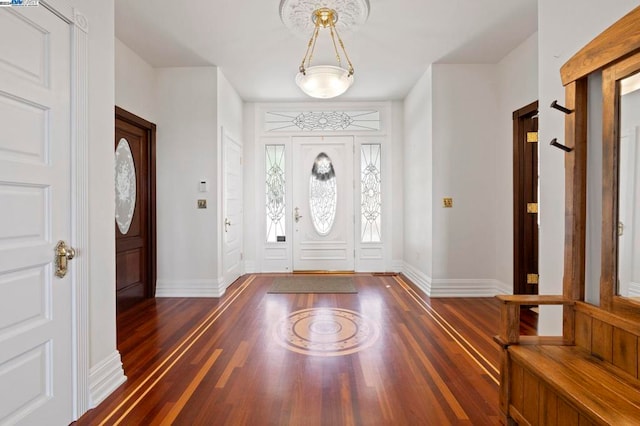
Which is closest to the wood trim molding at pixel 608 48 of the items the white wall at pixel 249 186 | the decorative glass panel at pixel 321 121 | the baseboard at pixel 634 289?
the baseboard at pixel 634 289

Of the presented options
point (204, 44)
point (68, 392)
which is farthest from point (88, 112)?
point (204, 44)

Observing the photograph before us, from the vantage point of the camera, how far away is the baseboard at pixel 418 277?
4509mm

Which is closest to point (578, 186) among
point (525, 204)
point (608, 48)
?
point (608, 48)

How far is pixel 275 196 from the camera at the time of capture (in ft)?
→ 19.7

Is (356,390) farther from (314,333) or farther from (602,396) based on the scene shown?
(602,396)

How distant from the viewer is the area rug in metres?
4.69

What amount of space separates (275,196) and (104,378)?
13.7ft

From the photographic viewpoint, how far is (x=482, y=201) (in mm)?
4434

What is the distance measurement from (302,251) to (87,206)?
13.9ft

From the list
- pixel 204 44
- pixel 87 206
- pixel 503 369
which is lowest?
pixel 503 369

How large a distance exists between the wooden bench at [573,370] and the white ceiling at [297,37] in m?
2.82

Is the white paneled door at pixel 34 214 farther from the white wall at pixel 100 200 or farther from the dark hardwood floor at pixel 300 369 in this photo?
the dark hardwood floor at pixel 300 369

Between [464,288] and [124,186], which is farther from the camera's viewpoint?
[464,288]

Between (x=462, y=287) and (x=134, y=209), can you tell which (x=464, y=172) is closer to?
(x=462, y=287)
